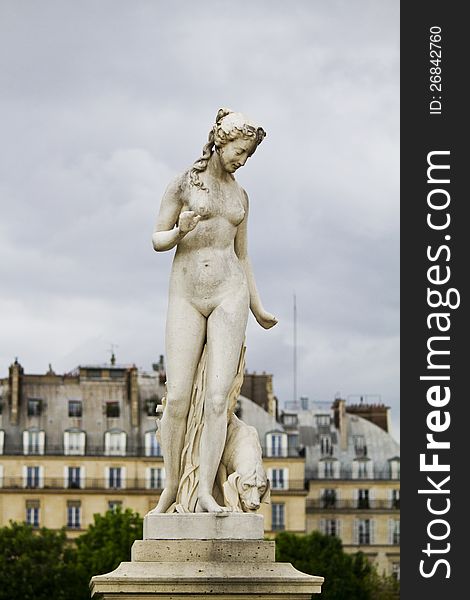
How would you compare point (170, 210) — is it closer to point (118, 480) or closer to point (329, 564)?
point (329, 564)

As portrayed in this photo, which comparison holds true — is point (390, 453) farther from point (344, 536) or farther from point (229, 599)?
point (229, 599)

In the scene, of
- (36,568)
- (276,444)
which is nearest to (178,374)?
(36,568)

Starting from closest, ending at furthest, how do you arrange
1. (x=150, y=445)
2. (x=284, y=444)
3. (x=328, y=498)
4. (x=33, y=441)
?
1. (x=33, y=441)
2. (x=150, y=445)
3. (x=284, y=444)
4. (x=328, y=498)

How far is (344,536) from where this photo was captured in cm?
12362

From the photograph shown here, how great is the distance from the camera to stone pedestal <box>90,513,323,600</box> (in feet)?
57.2

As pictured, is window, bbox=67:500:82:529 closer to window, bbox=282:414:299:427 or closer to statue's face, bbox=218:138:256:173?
window, bbox=282:414:299:427

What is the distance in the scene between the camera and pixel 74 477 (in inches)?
4461

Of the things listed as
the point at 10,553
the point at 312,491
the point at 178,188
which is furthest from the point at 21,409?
the point at 178,188

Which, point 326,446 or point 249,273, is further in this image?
point 326,446

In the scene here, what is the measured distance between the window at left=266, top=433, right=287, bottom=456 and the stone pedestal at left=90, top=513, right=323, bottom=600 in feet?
318

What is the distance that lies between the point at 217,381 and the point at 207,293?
94 cm

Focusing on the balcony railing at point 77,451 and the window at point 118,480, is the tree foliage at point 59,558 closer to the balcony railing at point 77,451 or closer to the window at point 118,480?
the balcony railing at point 77,451

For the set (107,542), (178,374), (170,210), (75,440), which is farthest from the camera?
(75,440)

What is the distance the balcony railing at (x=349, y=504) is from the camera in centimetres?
12356
